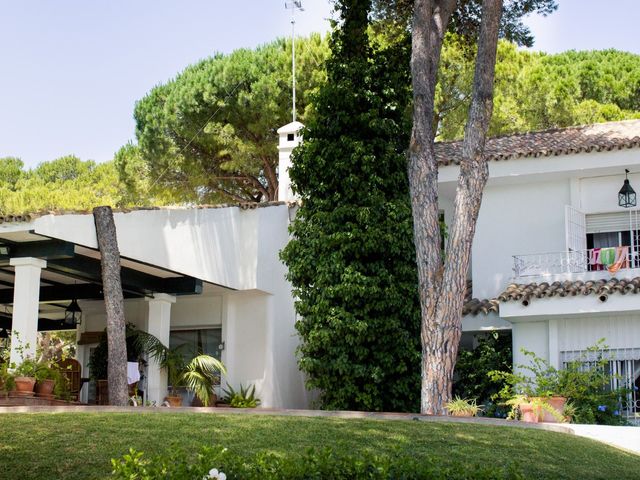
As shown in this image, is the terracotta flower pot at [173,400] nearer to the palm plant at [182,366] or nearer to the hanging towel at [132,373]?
the palm plant at [182,366]

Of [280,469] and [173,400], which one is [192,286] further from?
[280,469]

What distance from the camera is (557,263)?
2194 centimetres

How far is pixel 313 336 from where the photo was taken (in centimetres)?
1939

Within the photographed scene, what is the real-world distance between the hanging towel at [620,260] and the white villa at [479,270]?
0.04 metres

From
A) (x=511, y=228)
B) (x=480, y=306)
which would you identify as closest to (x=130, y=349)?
(x=480, y=306)

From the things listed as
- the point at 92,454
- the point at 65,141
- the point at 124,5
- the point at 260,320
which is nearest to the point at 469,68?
the point at 124,5

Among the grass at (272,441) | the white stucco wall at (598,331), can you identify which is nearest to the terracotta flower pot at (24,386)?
the grass at (272,441)

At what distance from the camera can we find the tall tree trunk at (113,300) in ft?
57.2

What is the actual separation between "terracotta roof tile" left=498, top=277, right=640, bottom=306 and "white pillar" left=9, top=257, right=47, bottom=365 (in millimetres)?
9396

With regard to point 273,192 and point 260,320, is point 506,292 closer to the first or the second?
point 260,320

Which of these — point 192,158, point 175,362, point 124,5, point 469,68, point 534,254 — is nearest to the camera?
point 175,362

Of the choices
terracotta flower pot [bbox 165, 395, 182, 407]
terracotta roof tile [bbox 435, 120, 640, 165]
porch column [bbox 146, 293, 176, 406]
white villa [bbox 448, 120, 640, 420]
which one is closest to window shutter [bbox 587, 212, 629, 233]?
white villa [bbox 448, 120, 640, 420]

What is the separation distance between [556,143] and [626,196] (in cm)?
206

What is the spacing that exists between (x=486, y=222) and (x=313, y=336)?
6.03 meters
